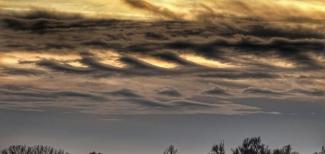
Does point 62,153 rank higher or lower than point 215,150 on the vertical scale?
higher

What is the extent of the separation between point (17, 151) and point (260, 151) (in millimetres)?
54604

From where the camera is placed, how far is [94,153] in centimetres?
11194

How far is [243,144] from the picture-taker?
A: 99500 mm

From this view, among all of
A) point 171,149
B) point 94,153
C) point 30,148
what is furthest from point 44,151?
point 171,149

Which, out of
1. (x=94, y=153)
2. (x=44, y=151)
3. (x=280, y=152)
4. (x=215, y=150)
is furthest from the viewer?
(x=44, y=151)

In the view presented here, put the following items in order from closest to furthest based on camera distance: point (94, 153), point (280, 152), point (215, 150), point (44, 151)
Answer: point (215, 150)
point (280, 152)
point (94, 153)
point (44, 151)

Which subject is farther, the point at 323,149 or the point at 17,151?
the point at 17,151

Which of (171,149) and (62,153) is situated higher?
(62,153)

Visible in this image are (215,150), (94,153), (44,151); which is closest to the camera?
(215,150)

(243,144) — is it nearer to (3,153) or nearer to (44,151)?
(44,151)

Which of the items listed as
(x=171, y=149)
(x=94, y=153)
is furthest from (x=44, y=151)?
(x=171, y=149)

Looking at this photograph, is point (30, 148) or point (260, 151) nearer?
point (260, 151)

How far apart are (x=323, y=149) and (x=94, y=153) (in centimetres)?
4399

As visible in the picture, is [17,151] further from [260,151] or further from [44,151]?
[260,151]
